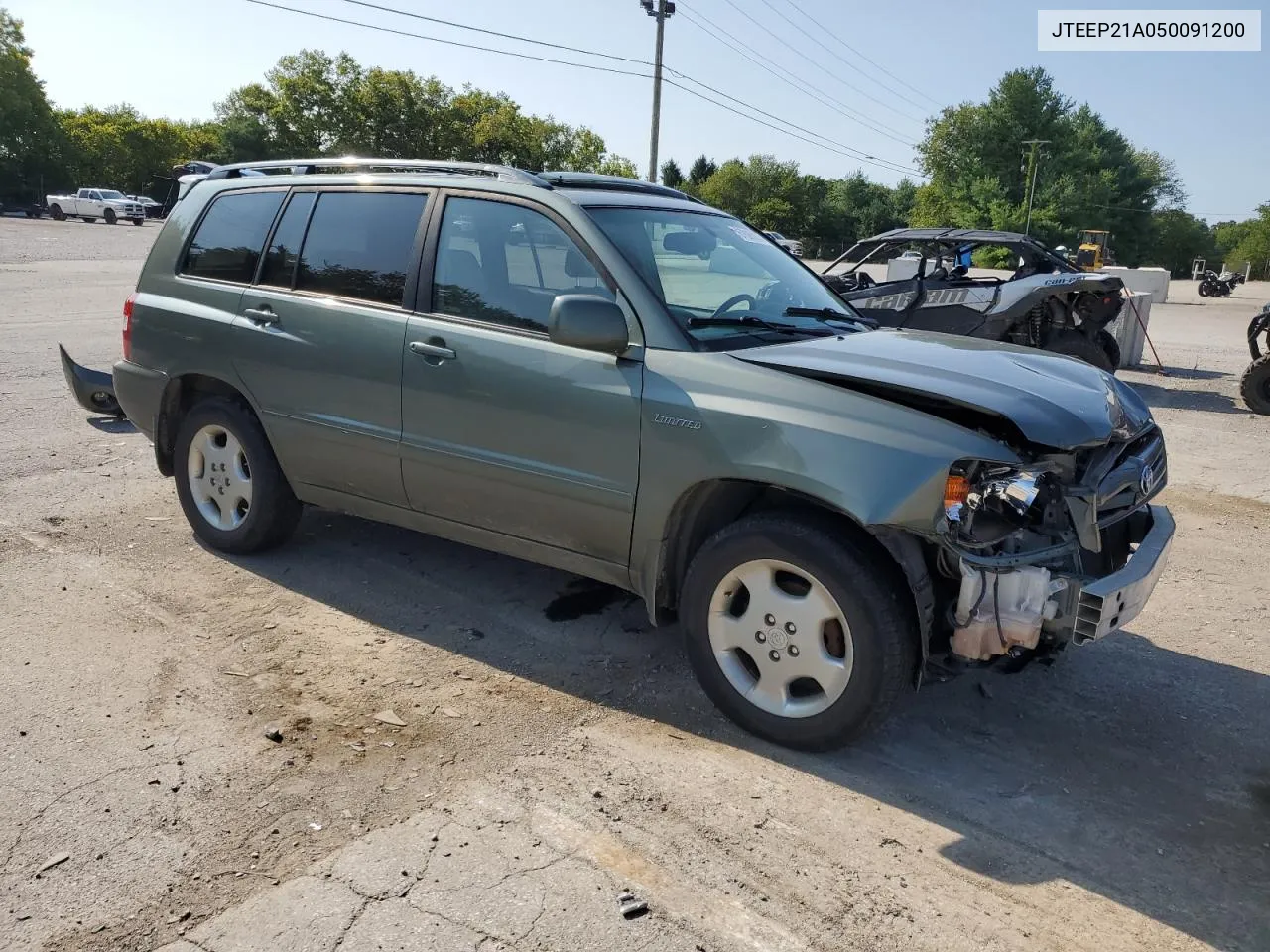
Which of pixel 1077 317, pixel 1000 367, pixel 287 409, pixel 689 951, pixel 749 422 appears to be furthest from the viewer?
pixel 1077 317

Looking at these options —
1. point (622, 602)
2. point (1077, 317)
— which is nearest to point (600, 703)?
point (622, 602)

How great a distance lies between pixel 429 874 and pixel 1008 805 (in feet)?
6.02

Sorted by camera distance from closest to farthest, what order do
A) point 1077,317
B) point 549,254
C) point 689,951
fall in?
point 689,951
point 549,254
point 1077,317

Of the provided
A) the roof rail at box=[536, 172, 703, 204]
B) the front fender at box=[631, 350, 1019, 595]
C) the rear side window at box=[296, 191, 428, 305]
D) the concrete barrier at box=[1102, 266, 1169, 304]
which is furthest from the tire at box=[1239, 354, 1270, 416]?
the concrete barrier at box=[1102, 266, 1169, 304]

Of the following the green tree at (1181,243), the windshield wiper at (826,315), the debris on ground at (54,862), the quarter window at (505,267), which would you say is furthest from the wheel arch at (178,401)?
the green tree at (1181,243)

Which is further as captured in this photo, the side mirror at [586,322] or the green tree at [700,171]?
the green tree at [700,171]

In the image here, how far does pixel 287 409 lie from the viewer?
15.2 ft

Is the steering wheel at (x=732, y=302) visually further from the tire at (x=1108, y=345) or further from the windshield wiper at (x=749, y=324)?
the tire at (x=1108, y=345)

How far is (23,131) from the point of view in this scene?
65.4 meters

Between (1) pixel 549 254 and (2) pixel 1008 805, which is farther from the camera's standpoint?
(1) pixel 549 254

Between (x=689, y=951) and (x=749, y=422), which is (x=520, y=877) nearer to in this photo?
(x=689, y=951)

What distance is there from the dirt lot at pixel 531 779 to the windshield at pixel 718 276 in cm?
144

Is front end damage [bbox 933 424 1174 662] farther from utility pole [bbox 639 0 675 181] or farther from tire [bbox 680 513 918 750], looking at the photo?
utility pole [bbox 639 0 675 181]

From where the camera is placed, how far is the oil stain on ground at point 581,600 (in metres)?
4.63
